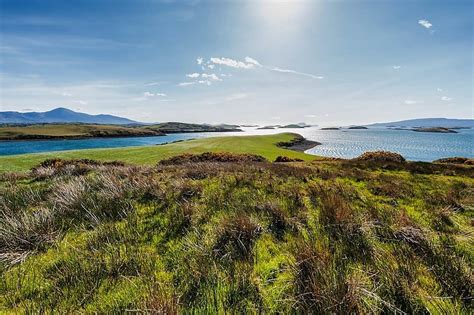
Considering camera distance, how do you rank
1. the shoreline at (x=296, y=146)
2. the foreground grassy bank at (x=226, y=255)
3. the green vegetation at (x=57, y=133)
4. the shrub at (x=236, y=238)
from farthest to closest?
the green vegetation at (x=57, y=133)
the shoreline at (x=296, y=146)
the shrub at (x=236, y=238)
the foreground grassy bank at (x=226, y=255)

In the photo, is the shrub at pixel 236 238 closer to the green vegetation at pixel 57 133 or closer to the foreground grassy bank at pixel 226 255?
the foreground grassy bank at pixel 226 255

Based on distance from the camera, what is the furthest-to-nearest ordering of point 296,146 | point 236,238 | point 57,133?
1. point 57,133
2. point 296,146
3. point 236,238

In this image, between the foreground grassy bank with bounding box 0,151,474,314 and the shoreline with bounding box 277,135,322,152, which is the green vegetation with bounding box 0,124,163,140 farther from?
the foreground grassy bank with bounding box 0,151,474,314

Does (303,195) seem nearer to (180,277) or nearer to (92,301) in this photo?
(180,277)

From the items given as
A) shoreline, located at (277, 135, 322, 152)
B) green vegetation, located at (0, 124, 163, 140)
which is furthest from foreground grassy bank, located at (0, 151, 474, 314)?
green vegetation, located at (0, 124, 163, 140)

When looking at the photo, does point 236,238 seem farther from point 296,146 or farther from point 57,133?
point 57,133

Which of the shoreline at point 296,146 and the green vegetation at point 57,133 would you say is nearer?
the shoreline at point 296,146

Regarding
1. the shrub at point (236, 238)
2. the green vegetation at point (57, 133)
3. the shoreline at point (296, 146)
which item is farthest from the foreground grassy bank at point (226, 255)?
the green vegetation at point (57, 133)

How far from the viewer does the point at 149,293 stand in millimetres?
3154

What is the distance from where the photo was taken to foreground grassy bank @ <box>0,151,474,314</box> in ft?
10.6

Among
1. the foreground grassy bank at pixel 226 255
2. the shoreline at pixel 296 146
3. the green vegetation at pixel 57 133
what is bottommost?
the shoreline at pixel 296 146

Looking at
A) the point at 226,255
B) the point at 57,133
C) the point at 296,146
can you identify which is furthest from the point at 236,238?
the point at 57,133

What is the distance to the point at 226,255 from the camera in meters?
4.34

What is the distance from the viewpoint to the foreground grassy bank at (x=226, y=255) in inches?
127
